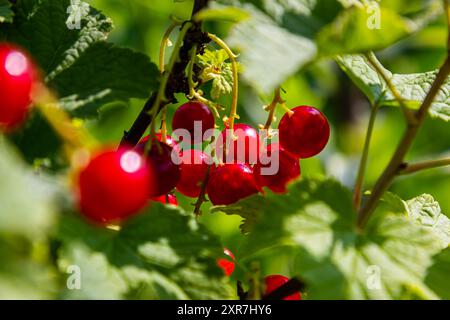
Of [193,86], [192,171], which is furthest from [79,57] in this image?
[192,171]

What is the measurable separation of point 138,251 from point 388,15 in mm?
395

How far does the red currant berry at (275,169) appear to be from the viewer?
1123mm

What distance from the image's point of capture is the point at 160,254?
0.83 metres

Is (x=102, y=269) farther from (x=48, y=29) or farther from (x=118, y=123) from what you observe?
(x=118, y=123)

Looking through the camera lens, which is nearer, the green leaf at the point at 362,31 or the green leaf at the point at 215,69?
the green leaf at the point at 362,31

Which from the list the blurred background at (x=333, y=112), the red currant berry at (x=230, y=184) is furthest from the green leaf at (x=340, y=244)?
the blurred background at (x=333, y=112)

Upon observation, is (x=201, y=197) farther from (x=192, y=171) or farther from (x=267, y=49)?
(x=267, y=49)

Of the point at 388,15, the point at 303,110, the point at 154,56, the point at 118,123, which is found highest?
the point at 154,56

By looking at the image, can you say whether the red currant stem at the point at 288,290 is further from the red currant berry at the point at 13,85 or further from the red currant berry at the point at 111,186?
the red currant berry at the point at 13,85

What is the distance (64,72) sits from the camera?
98 cm

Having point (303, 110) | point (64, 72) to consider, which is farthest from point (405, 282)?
point (64, 72)

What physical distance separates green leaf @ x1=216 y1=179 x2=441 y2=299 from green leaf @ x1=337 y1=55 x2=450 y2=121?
0.95ft

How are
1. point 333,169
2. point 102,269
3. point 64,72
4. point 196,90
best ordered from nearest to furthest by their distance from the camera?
1. point 102,269
2. point 64,72
3. point 196,90
4. point 333,169

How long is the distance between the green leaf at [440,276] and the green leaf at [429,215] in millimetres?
260
